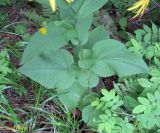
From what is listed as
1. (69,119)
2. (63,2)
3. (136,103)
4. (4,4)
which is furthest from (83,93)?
(4,4)

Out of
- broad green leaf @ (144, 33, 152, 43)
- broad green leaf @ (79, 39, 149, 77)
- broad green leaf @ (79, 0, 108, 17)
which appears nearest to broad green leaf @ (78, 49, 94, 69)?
broad green leaf @ (79, 39, 149, 77)

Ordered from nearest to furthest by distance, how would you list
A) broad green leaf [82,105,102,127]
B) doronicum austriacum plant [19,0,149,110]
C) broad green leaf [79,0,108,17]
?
1. broad green leaf [79,0,108,17]
2. doronicum austriacum plant [19,0,149,110]
3. broad green leaf [82,105,102,127]

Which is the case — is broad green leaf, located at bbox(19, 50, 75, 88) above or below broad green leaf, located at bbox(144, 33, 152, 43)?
above

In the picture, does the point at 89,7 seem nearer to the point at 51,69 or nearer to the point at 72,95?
the point at 51,69

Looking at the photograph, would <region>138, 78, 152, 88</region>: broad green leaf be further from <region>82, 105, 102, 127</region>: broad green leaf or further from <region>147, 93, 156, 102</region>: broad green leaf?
<region>82, 105, 102, 127</region>: broad green leaf

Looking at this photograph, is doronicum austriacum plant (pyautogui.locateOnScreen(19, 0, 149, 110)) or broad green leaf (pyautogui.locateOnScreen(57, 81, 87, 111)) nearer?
doronicum austriacum plant (pyautogui.locateOnScreen(19, 0, 149, 110))

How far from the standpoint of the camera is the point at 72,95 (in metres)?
1.65

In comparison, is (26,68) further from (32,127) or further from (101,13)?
(101,13)

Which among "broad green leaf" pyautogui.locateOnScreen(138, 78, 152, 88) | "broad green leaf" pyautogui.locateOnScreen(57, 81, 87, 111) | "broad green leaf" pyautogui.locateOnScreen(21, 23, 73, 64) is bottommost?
"broad green leaf" pyautogui.locateOnScreen(138, 78, 152, 88)

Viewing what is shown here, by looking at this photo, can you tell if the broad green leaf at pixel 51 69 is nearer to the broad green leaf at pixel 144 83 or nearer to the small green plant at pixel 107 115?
the small green plant at pixel 107 115

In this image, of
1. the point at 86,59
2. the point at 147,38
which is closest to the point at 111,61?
the point at 86,59

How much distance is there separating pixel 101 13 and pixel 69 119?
0.85m

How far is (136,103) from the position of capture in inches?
63.7

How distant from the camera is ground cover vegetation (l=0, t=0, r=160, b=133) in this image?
1.47 meters
